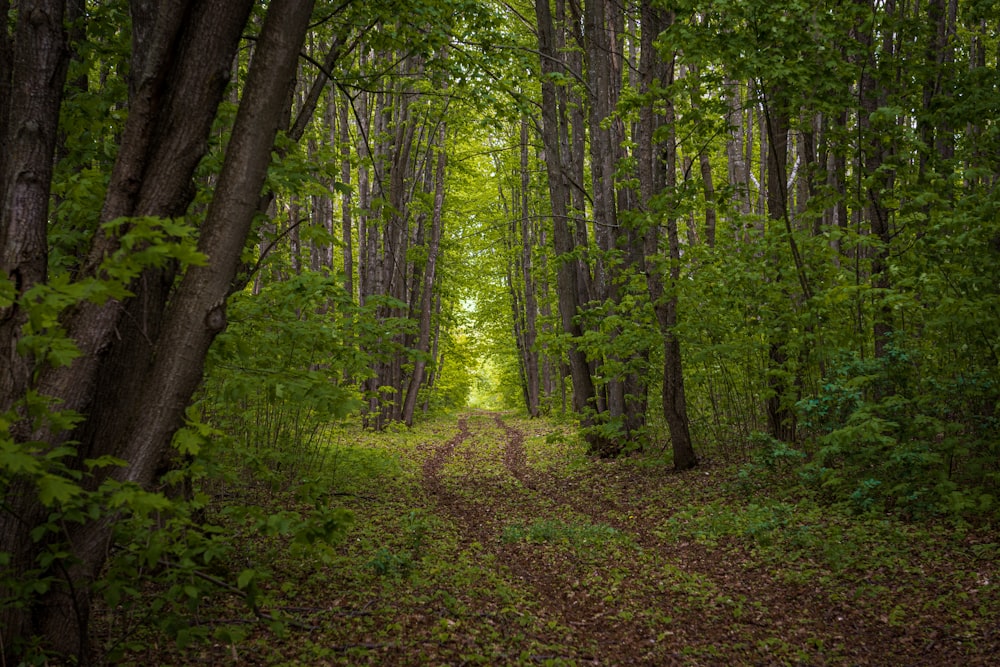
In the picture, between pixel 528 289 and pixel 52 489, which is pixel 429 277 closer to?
pixel 528 289

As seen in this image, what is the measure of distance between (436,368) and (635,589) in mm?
3430

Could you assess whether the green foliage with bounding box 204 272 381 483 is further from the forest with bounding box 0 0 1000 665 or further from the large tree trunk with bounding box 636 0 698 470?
the large tree trunk with bounding box 636 0 698 470

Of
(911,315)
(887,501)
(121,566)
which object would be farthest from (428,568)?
(911,315)

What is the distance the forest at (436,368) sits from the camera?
336 cm

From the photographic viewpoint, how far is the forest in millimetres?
3359

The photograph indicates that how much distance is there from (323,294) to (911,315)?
751cm

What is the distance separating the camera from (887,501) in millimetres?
7070

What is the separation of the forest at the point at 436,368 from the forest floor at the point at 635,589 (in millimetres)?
35

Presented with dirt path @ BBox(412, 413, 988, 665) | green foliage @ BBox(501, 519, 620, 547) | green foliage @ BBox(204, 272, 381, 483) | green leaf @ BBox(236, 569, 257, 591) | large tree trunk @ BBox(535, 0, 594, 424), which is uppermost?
large tree trunk @ BBox(535, 0, 594, 424)

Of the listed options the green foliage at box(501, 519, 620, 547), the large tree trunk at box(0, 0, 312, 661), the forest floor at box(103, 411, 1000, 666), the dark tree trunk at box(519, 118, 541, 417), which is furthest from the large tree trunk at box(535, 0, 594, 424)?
the large tree trunk at box(0, 0, 312, 661)

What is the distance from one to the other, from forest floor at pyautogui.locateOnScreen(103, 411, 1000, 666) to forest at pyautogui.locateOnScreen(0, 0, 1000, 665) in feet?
0.11

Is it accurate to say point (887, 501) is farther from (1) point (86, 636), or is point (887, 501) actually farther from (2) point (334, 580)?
(1) point (86, 636)

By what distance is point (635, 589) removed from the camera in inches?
223

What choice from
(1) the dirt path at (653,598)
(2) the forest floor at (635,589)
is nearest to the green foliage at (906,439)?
(2) the forest floor at (635,589)
